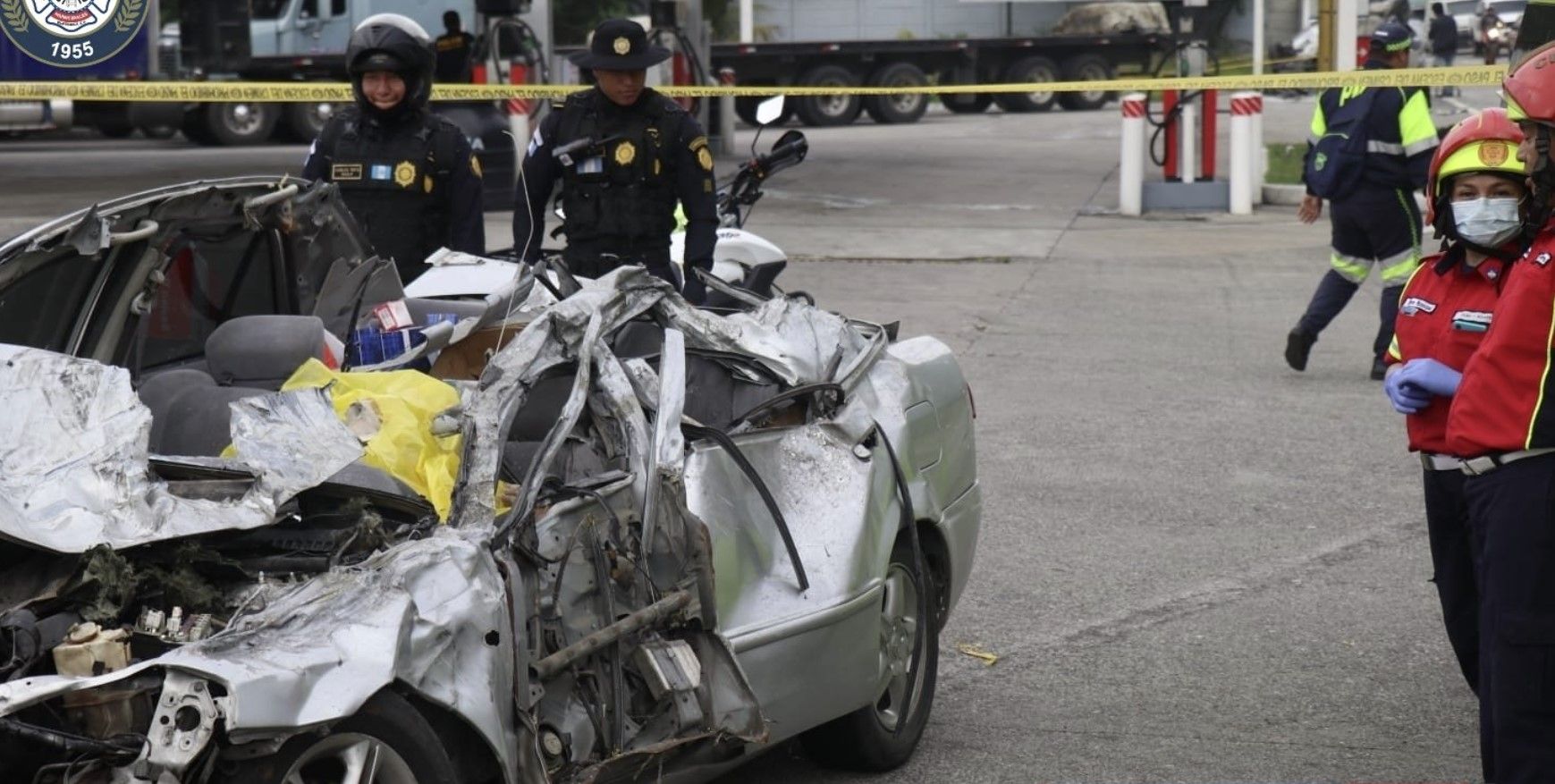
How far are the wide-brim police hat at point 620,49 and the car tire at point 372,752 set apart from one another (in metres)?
4.66

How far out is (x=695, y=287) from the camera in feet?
25.9

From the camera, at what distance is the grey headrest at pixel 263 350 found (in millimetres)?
4844

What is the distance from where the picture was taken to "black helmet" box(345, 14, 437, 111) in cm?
720

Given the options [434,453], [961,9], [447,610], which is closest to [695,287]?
[434,453]

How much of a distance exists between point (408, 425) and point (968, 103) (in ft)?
112

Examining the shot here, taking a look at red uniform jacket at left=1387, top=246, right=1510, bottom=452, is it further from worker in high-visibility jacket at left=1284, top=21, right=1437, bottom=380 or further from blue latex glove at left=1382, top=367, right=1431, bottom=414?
worker in high-visibility jacket at left=1284, top=21, right=1437, bottom=380

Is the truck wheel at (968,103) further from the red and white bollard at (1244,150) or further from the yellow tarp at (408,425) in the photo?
the yellow tarp at (408,425)

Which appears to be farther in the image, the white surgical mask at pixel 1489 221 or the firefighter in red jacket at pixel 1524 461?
the white surgical mask at pixel 1489 221

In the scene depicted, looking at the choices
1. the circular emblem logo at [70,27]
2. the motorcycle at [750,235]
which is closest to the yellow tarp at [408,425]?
the motorcycle at [750,235]

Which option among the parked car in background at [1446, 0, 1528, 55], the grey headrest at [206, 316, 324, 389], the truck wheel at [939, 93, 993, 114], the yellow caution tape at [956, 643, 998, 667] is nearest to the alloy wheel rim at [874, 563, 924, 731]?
the yellow caution tape at [956, 643, 998, 667]

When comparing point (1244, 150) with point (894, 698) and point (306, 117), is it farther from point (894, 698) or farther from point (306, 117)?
point (894, 698)

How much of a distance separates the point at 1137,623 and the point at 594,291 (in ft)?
8.77

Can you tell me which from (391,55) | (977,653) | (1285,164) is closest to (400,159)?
(391,55)

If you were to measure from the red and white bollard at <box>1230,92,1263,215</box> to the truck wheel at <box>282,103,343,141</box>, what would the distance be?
1260 centimetres
